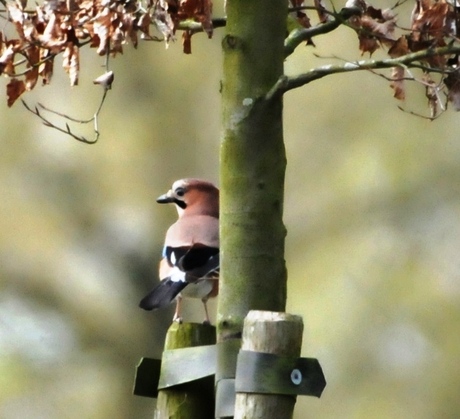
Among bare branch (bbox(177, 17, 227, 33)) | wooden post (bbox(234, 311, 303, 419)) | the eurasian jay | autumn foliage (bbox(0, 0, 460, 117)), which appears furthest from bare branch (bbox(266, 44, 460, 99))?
the eurasian jay

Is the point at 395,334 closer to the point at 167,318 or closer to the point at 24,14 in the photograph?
the point at 167,318

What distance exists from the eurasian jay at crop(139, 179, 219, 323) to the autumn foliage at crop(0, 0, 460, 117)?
2.55ft

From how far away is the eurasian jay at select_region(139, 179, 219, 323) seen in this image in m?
3.63

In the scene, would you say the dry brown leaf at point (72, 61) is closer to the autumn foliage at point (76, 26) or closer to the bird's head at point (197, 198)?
the autumn foliage at point (76, 26)

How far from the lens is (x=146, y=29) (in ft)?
9.76

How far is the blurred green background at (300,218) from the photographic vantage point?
859 cm

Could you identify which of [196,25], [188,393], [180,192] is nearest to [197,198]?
[180,192]

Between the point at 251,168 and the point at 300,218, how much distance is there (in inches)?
232

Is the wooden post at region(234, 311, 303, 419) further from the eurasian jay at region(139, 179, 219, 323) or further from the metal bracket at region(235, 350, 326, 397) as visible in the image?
the eurasian jay at region(139, 179, 219, 323)

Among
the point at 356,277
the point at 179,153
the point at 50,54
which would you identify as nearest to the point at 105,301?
the point at 179,153

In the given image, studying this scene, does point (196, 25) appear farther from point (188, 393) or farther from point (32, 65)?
point (188, 393)

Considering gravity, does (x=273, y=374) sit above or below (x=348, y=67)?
below

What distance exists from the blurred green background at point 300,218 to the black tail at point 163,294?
4.81 meters

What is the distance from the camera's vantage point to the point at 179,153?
28.3ft
